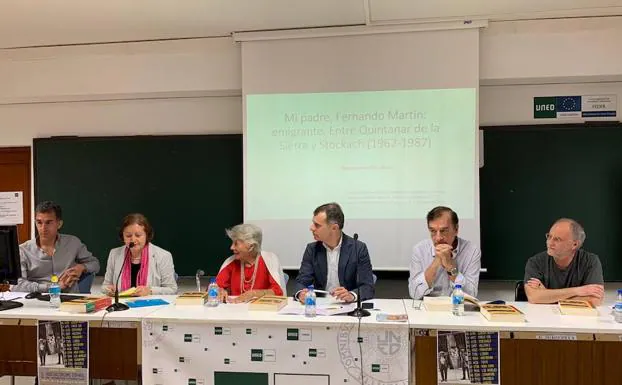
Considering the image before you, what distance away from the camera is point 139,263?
10.6 feet

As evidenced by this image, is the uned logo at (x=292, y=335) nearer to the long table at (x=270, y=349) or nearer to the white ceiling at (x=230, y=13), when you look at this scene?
the long table at (x=270, y=349)

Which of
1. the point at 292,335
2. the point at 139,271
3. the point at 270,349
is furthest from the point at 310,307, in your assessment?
the point at 139,271

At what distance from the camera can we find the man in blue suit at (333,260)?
10.0ft

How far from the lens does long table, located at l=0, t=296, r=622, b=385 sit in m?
2.14

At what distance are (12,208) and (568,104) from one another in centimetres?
506

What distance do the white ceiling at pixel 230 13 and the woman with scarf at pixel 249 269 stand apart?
160 cm

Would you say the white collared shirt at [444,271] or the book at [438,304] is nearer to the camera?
the book at [438,304]

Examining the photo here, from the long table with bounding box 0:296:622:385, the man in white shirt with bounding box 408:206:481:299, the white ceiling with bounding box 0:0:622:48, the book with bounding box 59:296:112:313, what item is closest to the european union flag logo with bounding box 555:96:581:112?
the white ceiling with bounding box 0:0:622:48

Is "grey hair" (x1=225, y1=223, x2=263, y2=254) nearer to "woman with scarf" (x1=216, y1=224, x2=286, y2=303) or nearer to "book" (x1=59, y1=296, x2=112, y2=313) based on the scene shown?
"woman with scarf" (x1=216, y1=224, x2=286, y2=303)

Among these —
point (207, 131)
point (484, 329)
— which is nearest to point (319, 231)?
point (484, 329)

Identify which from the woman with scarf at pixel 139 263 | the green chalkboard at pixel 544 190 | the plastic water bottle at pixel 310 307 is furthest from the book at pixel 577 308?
the woman with scarf at pixel 139 263

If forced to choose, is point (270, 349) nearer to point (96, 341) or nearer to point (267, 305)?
point (267, 305)

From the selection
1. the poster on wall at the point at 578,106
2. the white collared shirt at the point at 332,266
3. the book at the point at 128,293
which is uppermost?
the poster on wall at the point at 578,106

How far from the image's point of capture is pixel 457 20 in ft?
11.7
